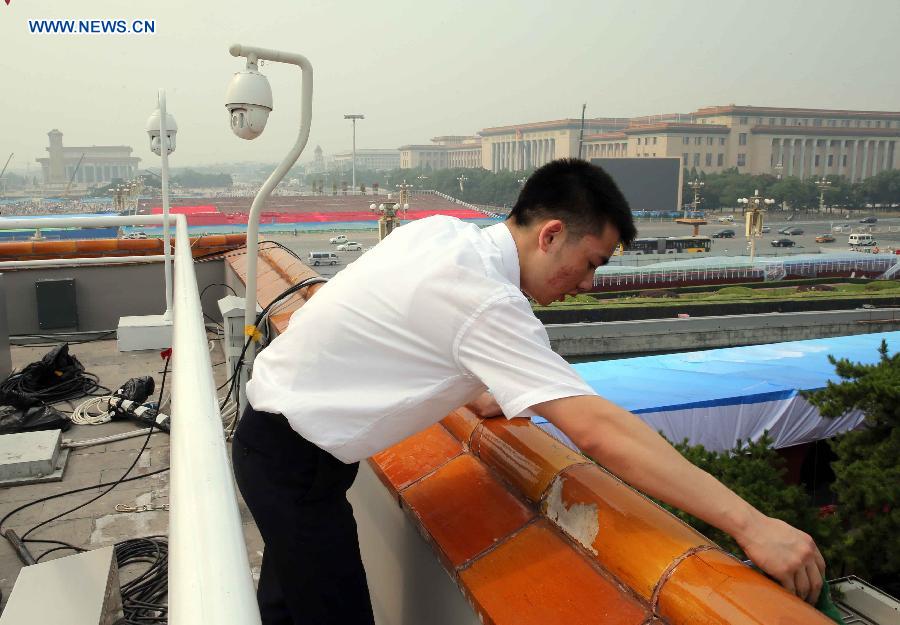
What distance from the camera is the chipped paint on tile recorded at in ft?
3.51

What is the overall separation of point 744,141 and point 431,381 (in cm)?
7700

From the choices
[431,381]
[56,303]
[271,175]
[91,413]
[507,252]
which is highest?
[271,175]

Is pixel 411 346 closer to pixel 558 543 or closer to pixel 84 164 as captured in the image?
pixel 558 543

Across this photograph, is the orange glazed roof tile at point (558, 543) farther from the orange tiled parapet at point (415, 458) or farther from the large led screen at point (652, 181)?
the large led screen at point (652, 181)

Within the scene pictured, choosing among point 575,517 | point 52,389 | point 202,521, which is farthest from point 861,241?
point 202,521

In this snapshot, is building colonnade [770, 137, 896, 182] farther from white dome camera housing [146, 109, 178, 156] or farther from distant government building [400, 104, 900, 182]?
white dome camera housing [146, 109, 178, 156]

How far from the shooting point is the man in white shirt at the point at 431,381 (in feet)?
3.28

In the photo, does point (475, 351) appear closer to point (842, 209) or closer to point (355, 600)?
point (355, 600)

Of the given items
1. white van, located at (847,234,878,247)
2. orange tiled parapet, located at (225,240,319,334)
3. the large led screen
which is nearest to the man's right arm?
orange tiled parapet, located at (225,240,319,334)

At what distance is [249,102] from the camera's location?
269 centimetres

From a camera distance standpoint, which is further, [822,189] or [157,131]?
[822,189]

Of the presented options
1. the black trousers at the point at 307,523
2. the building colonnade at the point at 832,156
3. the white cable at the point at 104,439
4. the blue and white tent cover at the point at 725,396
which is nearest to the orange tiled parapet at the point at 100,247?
the white cable at the point at 104,439

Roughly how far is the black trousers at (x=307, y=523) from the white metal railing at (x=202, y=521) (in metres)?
0.54

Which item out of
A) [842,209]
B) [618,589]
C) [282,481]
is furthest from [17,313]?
[842,209]
